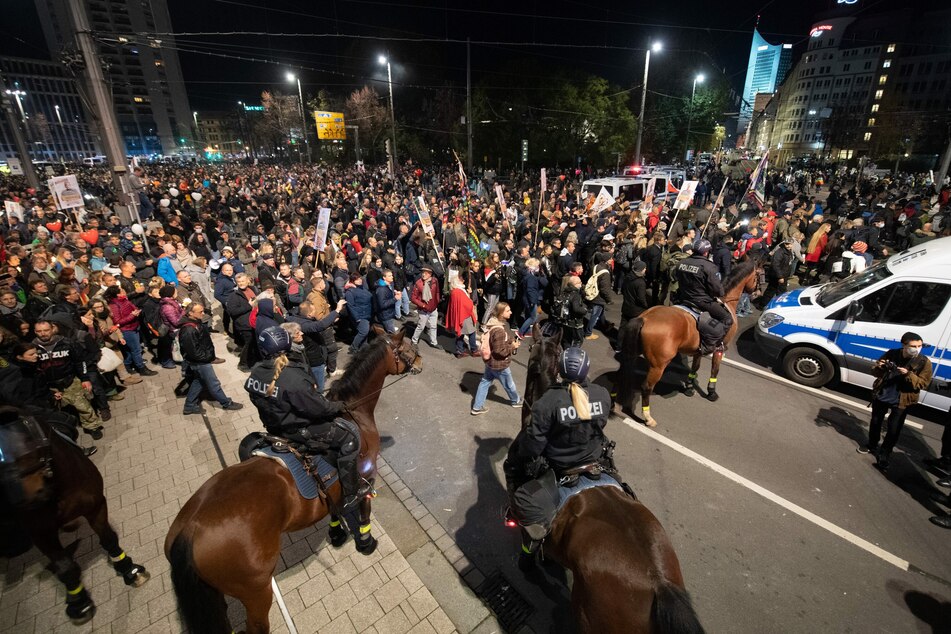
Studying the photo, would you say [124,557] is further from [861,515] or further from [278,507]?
[861,515]

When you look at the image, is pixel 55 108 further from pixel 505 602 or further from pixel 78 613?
pixel 505 602

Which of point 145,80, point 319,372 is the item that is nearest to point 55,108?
point 145,80

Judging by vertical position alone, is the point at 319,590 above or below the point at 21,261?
below

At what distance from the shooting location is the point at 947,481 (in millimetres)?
5270

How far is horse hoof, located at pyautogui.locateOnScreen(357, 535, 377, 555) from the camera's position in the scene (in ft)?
14.6

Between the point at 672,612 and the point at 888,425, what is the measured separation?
16.3 feet

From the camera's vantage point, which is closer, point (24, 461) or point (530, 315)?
point (24, 461)

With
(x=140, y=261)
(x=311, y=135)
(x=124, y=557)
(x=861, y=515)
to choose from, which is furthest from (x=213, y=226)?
(x=311, y=135)

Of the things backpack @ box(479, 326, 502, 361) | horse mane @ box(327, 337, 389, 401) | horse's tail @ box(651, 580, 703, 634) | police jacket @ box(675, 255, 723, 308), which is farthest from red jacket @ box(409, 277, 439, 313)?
horse's tail @ box(651, 580, 703, 634)

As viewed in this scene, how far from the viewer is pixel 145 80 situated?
4631 inches

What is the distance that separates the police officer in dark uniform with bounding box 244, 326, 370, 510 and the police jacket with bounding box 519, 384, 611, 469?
1.65 m

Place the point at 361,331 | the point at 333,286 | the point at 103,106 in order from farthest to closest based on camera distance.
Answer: the point at 103,106
the point at 333,286
the point at 361,331

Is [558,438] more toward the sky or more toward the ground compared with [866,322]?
more toward the sky

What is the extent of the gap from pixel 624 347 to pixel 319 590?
4.93 m
